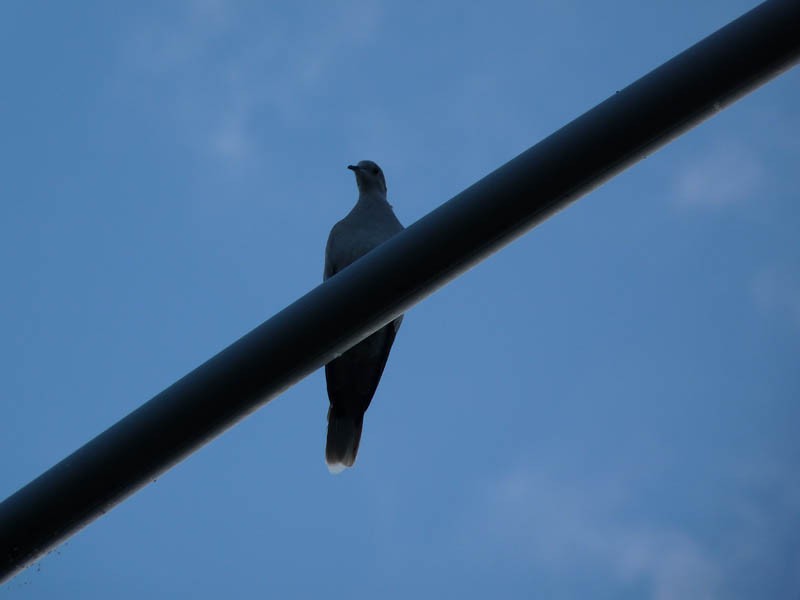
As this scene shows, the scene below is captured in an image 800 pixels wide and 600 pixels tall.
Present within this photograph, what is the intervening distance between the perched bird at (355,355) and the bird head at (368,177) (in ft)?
0.04

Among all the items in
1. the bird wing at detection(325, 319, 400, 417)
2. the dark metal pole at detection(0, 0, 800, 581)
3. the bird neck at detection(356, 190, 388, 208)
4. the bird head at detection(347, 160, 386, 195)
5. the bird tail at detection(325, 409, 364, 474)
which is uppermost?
the bird head at detection(347, 160, 386, 195)

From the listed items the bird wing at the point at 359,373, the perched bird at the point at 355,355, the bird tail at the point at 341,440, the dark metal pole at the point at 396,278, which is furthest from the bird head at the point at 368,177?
the dark metal pole at the point at 396,278

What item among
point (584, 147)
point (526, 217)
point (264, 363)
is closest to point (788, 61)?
point (584, 147)

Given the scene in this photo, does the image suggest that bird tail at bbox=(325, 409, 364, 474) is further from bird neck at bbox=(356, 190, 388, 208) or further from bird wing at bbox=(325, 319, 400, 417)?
bird neck at bbox=(356, 190, 388, 208)

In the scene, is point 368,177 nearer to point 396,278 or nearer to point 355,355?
point 355,355

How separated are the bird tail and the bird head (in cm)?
234

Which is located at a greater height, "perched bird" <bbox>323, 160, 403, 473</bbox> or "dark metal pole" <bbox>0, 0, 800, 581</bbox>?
"perched bird" <bbox>323, 160, 403, 473</bbox>

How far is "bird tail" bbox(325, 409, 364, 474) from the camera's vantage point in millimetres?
5461

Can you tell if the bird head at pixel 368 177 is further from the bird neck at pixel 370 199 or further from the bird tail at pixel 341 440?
the bird tail at pixel 341 440

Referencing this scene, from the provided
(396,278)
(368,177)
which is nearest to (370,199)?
(368,177)

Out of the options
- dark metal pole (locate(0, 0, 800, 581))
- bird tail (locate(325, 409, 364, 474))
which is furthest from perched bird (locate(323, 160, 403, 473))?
dark metal pole (locate(0, 0, 800, 581))

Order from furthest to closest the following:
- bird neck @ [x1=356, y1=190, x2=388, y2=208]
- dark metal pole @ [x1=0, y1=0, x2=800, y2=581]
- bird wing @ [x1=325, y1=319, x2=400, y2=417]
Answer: bird neck @ [x1=356, y1=190, x2=388, y2=208]
bird wing @ [x1=325, y1=319, x2=400, y2=417]
dark metal pole @ [x1=0, y1=0, x2=800, y2=581]

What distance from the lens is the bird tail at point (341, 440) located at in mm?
5461

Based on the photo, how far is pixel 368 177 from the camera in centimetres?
776
